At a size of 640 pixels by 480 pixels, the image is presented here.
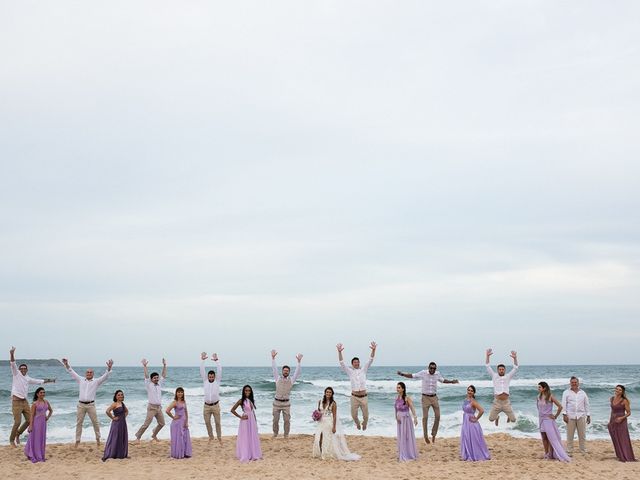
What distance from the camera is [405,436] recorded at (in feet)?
42.7

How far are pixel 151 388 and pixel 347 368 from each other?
4842 millimetres

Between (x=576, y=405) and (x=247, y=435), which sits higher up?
(x=576, y=405)

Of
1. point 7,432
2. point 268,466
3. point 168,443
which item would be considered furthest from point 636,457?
point 7,432

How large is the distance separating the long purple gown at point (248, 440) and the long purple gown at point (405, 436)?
Result: 311 cm

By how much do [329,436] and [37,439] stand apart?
6.42 meters

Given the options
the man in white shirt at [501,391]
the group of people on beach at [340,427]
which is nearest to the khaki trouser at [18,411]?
the group of people on beach at [340,427]

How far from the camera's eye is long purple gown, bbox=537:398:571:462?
41.9ft

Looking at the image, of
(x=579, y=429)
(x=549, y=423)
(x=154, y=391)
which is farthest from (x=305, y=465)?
(x=579, y=429)

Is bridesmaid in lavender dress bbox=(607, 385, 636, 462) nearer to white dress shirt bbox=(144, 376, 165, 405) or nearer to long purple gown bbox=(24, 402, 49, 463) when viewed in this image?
white dress shirt bbox=(144, 376, 165, 405)

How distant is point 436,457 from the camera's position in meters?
13.4

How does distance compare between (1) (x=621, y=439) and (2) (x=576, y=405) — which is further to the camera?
(2) (x=576, y=405)

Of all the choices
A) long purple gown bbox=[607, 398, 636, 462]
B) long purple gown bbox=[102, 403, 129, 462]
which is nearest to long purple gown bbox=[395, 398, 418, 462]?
long purple gown bbox=[607, 398, 636, 462]

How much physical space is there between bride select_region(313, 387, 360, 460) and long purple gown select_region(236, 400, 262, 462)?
133cm

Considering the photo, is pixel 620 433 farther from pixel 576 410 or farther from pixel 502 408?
pixel 502 408
